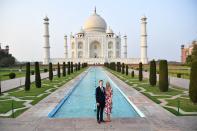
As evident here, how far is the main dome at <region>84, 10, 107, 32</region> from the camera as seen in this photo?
188 feet

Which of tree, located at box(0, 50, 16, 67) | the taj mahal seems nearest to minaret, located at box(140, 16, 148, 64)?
the taj mahal

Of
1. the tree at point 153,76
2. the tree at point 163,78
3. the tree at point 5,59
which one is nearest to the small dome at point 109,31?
the tree at point 5,59

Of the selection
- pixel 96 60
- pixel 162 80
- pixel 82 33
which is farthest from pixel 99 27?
pixel 162 80

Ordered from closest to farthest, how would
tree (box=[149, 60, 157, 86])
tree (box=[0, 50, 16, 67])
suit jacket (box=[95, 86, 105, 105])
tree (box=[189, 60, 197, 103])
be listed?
suit jacket (box=[95, 86, 105, 105]), tree (box=[189, 60, 197, 103]), tree (box=[149, 60, 157, 86]), tree (box=[0, 50, 16, 67])

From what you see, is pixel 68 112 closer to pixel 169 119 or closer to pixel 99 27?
pixel 169 119

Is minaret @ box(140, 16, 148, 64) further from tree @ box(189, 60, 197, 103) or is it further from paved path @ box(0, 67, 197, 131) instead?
paved path @ box(0, 67, 197, 131)

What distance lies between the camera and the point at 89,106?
7527 millimetres

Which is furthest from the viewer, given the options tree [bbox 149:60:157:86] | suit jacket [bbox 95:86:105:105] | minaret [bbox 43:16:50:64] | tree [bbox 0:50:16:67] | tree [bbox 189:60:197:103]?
minaret [bbox 43:16:50:64]

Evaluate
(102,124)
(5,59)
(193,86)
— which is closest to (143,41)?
(5,59)

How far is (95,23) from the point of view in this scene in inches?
2260

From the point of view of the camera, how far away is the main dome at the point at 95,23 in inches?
2262

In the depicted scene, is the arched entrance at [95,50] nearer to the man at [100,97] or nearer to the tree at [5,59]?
the tree at [5,59]

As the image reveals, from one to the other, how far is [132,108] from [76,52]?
51323 mm

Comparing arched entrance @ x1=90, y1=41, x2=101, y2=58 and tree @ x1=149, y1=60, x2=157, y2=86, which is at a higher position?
arched entrance @ x1=90, y1=41, x2=101, y2=58
